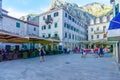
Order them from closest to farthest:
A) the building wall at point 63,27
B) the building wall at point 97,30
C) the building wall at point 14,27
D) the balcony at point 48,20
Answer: the building wall at point 14,27 → the building wall at point 63,27 → the balcony at point 48,20 → the building wall at point 97,30

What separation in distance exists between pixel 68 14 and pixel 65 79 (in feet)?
→ 126

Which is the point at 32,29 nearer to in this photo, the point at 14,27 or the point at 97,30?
the point at 14,27

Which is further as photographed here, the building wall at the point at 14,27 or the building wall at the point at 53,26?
the building wall at the point at 53,26

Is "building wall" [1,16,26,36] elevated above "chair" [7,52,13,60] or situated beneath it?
elevated above

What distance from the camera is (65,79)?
28.8ft

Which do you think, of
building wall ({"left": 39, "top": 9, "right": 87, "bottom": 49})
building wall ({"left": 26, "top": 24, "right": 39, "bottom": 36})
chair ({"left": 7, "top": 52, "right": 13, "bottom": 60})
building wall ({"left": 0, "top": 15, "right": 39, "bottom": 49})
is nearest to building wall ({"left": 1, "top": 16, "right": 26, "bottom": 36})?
building wall ({"left": 0, "top": 15, "right": 39, "bottom": 49})

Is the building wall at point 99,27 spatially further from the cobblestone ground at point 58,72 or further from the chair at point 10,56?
the cobblestone ground at point 58,72

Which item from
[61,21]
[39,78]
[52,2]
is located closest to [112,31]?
[39,78]

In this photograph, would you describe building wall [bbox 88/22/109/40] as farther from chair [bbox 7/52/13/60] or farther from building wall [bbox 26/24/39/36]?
chair [bbox 7/52/13/60]

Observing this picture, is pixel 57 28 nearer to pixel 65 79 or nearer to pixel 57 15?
pixel 57 15

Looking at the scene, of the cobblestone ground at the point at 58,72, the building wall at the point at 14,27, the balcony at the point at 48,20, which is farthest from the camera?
the balcony at the point at 48,20

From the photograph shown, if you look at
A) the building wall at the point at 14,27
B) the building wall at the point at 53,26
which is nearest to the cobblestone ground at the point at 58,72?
the building wall at the point at 14,27

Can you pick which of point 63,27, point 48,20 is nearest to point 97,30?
point 63,27

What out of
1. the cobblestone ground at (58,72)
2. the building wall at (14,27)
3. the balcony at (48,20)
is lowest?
the cobblestone ground at (58,72)
